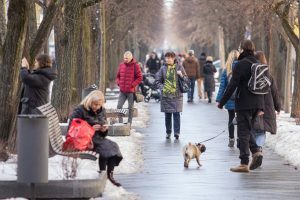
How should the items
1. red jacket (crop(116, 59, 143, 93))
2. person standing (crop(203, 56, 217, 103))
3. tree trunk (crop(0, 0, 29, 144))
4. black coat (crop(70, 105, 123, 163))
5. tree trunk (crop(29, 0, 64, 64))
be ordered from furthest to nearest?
person standing (crop(203, 56, 217, 103)) → red jacket (crop(116, 59, 143, 93)) → tree trunk (crop(29, 0, 64, 64)) → tree trunk (crop(0, 0, 29, 144)) → black coat (crop(70, 105, 123, 163))

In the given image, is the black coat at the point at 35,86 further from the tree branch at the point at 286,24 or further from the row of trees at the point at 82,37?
the tree branch at the point at 286,24

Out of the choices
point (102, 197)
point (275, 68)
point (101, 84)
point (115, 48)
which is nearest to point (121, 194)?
point (102, 197)

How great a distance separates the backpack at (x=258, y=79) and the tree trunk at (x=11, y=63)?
10.7ft

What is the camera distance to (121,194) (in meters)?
11.9

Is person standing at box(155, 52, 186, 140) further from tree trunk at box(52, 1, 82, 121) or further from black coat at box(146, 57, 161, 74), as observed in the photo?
black coat at box(146, 57, 161, 74)

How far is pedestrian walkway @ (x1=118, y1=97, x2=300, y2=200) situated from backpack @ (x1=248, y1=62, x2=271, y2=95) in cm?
119

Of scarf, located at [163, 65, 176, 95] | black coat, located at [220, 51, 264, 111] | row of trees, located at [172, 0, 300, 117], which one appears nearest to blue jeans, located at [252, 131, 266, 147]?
black coat, located at [220, 51, 264, 111]

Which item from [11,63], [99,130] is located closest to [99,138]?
[99,130]

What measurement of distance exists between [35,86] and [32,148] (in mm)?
3205

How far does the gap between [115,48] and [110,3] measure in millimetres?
20451

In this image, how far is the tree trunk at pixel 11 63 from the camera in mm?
13461

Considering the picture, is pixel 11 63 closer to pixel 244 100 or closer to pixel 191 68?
pixel 244 100

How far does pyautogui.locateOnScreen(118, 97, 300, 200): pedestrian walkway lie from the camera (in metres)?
12.3

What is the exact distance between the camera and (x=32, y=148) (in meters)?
10.5
